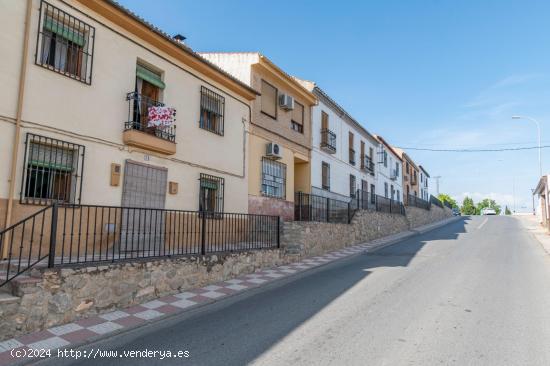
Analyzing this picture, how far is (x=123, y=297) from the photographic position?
5668mm

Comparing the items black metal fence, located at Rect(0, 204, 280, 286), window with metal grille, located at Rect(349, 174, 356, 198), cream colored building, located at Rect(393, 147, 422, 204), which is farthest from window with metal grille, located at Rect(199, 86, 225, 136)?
cream colored building, located at Rect(393, 147, 422, 204)

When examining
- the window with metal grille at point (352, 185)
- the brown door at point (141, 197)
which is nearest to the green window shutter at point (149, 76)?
the brown door at point (141, 197)

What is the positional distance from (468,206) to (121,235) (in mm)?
87497

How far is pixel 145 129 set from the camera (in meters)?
8.34

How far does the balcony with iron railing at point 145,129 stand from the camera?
778cm

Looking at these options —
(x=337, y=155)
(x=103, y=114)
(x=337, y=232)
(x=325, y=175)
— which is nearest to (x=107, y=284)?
(x=103, y=114)

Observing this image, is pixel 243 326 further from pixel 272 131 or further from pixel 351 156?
pixel 351 156

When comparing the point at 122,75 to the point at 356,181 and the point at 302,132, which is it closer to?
the point at 302,132

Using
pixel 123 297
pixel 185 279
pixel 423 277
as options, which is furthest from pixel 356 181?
pixel 123 297

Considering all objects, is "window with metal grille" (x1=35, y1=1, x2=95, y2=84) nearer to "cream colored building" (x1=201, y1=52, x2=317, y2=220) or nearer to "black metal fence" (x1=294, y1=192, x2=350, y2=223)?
"cream colored building" (x1=201, y1=52, x2=317, y2=220)

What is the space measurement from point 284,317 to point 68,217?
4.51m

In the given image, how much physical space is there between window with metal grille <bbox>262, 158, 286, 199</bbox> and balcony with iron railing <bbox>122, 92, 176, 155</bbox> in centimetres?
443

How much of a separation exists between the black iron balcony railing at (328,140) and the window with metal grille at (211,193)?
729cm

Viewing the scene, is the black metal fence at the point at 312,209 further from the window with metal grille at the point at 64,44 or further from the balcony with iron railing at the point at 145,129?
the window with metal grille at the point at 64,44
